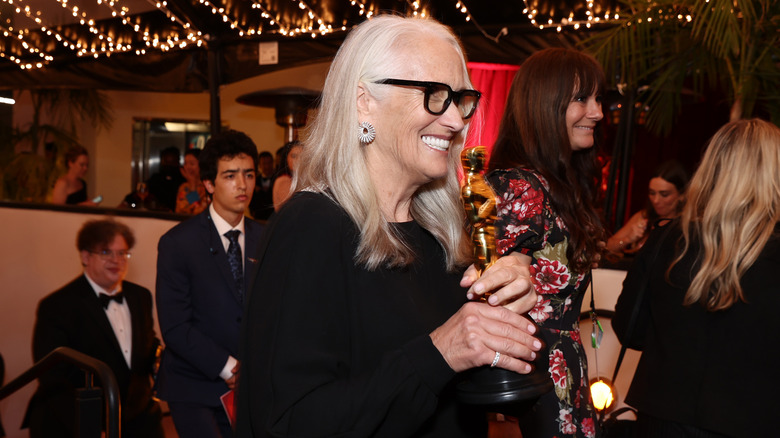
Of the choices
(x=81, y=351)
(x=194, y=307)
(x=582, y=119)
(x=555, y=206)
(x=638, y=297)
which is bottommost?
(x=81, y=351)

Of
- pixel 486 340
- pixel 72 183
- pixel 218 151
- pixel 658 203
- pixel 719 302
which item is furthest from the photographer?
pixel 72 183

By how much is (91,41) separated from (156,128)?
5461 mm

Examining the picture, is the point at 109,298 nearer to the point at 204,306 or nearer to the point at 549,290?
the point at 204,306

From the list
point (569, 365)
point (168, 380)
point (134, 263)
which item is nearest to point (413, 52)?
point (569, 365)

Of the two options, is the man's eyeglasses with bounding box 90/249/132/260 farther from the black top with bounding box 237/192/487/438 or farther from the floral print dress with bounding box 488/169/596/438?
the black top with bounding box 237/192/487/438

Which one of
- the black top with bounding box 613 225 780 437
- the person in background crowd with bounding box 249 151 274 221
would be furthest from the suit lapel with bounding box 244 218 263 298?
the person in background crowd with bounding box 249 151 274 221

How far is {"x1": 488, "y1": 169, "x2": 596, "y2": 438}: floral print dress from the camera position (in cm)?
233

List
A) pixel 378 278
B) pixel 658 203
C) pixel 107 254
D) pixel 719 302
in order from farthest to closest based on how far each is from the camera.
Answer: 1. pixel 658 203
2. pixel 107 254
3. pixel 719 302
4. pixel 378 278

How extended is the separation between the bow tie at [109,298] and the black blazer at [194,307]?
1187 millimetres

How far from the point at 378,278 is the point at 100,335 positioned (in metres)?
3.36

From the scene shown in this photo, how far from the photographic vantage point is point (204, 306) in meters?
3.56

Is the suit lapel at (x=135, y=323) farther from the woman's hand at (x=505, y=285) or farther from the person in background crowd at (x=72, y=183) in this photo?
the person in background crowd at (x=72, y=183)

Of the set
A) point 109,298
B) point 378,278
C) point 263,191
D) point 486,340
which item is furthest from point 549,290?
point 263,191

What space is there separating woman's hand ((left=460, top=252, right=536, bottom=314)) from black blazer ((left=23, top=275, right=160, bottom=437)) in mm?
3302
